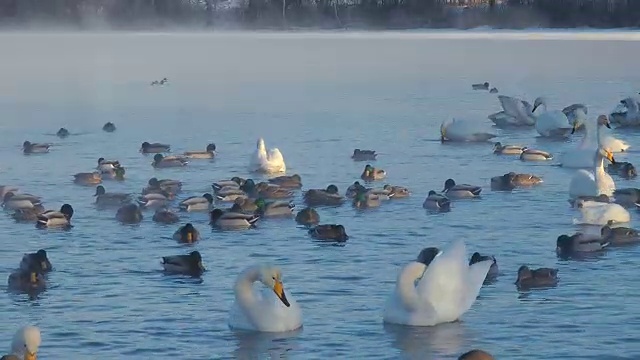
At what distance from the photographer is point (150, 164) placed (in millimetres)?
22625

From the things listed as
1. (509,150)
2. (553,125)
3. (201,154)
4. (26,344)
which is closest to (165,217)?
(201,154)

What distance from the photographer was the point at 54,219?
54.3ft

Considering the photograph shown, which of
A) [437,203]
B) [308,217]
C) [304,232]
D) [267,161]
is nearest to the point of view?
[304,232]

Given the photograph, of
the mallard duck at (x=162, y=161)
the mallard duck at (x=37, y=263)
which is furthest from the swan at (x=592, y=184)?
the mallard duck at (x=37, y=263)

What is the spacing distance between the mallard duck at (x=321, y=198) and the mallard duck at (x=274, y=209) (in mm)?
736

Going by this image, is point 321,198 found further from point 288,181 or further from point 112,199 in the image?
point 112,199

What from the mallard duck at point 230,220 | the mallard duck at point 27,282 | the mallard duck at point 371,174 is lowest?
the mallard duck at point 371,174

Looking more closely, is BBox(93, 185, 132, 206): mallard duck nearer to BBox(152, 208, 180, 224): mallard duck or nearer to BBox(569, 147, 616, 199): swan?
BBox(152, 208, 180, 224): mallard duck

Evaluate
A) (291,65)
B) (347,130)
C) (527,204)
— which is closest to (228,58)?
(291,65)

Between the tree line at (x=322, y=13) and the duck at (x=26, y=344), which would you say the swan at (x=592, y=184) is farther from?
the tree line at (x=322, y=13)

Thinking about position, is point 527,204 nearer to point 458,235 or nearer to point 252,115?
point 458,235

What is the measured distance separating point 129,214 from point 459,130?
912 centimetres

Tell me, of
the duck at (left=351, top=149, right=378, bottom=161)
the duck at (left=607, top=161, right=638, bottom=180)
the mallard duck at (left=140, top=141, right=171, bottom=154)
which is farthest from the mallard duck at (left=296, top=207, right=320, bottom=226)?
the mallard duck at (left=140, top=141, right=171, bottom=154)

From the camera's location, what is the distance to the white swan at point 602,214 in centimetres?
1648
